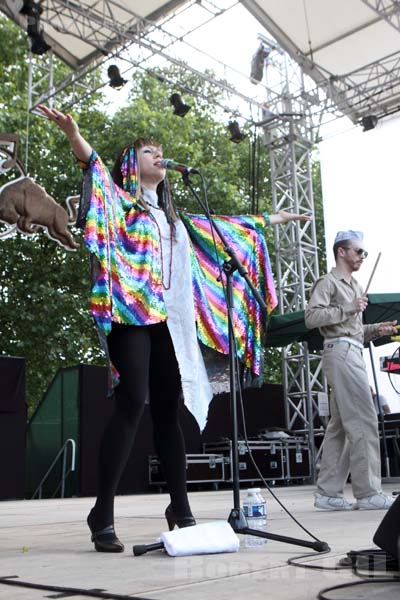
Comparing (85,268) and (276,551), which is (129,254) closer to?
(276,551)

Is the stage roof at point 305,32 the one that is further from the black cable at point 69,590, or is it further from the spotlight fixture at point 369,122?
the black cable at point 69,590

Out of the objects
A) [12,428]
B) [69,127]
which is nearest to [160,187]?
[69,127]

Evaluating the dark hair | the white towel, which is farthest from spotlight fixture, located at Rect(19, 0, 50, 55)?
the white towel

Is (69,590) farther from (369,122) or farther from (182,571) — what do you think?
(369,122)

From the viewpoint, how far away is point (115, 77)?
1079 cm

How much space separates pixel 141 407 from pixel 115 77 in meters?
9.09

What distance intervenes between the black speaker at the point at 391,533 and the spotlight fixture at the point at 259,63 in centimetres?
1064

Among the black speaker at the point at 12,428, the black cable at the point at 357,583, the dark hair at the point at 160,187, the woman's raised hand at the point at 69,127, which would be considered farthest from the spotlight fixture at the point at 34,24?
the black cable at the point at 357,583

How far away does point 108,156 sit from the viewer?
17406mm

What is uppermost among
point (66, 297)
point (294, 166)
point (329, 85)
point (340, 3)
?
point (340, 3)

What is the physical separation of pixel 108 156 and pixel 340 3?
834 cm

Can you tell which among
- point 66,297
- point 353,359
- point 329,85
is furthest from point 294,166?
point 353,359

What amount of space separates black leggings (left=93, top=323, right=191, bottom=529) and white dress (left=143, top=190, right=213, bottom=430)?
2.0 inches

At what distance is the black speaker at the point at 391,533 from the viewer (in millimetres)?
1710
